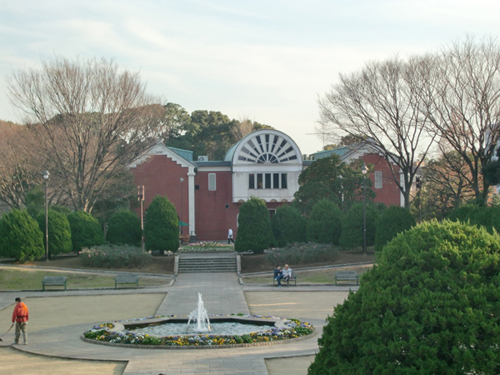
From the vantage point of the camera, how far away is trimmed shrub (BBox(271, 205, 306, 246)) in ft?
123

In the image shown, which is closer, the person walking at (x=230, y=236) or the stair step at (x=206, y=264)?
the stair step at (x=206, y=264)

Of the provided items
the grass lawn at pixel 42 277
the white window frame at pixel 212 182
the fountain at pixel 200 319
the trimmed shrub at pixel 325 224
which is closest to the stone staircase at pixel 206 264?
the grass lawn at pixel 42 277

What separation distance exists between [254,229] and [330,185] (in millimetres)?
8021

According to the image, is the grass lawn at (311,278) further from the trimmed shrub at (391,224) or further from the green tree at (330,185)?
the green tree at (330,185)

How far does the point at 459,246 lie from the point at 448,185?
3760cm

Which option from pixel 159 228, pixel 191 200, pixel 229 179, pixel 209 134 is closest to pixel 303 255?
pixel 159 228

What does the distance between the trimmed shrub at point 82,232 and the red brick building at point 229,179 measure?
48.8 ft

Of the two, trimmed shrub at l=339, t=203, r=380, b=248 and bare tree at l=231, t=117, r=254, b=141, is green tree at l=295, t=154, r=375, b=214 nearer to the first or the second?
trimmed shrub at l=339, t=203, r=380, b=248

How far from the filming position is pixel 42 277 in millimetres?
28500

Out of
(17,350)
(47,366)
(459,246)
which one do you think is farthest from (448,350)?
(17,350)

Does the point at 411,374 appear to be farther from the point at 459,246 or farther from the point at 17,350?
the point at 17,350

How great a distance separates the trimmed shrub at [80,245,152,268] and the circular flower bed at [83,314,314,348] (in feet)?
55.0

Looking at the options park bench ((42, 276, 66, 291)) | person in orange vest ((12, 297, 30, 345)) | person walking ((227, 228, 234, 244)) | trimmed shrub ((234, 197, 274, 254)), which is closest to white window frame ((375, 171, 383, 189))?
person walking ((227, 228, 234, 244))

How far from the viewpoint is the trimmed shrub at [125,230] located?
3619cm
